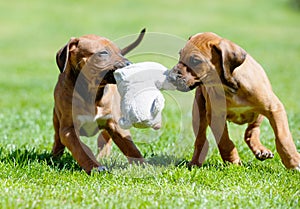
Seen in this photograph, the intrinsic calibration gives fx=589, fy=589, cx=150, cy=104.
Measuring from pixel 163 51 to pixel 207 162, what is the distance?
1.16m

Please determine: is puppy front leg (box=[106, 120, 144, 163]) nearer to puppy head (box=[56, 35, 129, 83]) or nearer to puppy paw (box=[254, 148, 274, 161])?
puppy head (box=[56, 35, 129, 83])

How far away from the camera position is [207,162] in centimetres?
565

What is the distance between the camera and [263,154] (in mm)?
→ 5574

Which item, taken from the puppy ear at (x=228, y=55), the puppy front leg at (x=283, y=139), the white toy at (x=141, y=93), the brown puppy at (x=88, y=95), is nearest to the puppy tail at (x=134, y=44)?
the brown puppy at (x=88, y=95)

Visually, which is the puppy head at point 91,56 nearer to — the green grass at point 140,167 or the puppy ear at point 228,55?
the green grass at point 140,167

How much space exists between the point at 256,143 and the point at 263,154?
0.28 m

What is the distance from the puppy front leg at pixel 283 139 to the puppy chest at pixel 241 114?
20 cm

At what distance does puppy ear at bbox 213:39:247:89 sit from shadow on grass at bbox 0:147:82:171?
1619 mm

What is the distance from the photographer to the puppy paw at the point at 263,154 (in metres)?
5.54

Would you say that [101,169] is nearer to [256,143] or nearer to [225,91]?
[225,91]

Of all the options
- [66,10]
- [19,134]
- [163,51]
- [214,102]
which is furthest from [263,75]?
[66,10]

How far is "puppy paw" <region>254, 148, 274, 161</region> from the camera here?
5539mm

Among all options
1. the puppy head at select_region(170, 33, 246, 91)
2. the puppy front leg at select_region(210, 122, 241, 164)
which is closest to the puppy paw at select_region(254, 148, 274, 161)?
the puppy front leg at select_region(210, 122, 241, 164)

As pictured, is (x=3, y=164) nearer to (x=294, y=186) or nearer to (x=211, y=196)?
(x=211, y=196)
